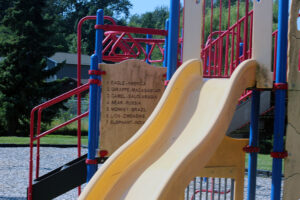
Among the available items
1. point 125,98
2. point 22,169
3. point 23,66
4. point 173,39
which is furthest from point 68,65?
point 173,39

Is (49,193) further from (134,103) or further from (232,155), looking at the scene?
(232,155)

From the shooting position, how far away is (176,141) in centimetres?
390

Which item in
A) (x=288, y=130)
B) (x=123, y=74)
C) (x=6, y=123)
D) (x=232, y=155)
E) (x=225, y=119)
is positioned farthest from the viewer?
(x=6, y=123)

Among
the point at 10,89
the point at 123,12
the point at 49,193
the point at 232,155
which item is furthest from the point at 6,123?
the point at 123,12

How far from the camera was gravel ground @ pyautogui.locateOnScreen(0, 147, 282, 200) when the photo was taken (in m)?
8.28

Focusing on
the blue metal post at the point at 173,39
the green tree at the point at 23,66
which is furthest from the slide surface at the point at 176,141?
the green tree at the point at 23,66

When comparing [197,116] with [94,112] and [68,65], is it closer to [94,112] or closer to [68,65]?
[94,112]

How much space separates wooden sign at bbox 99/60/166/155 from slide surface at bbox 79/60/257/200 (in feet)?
3.00

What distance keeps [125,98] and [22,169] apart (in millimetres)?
7004

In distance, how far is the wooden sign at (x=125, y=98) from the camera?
5027mm

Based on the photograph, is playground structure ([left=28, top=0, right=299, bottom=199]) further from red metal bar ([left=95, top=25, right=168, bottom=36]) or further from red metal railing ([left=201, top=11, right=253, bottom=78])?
red metal railing ([left=201, top=11, right=253, bottom=78])

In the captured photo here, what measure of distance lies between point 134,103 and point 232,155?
1.28 metres

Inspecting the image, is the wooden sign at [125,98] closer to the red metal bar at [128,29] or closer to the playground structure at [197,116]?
the playground structure at [197,116]

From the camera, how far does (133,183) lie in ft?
12.1
